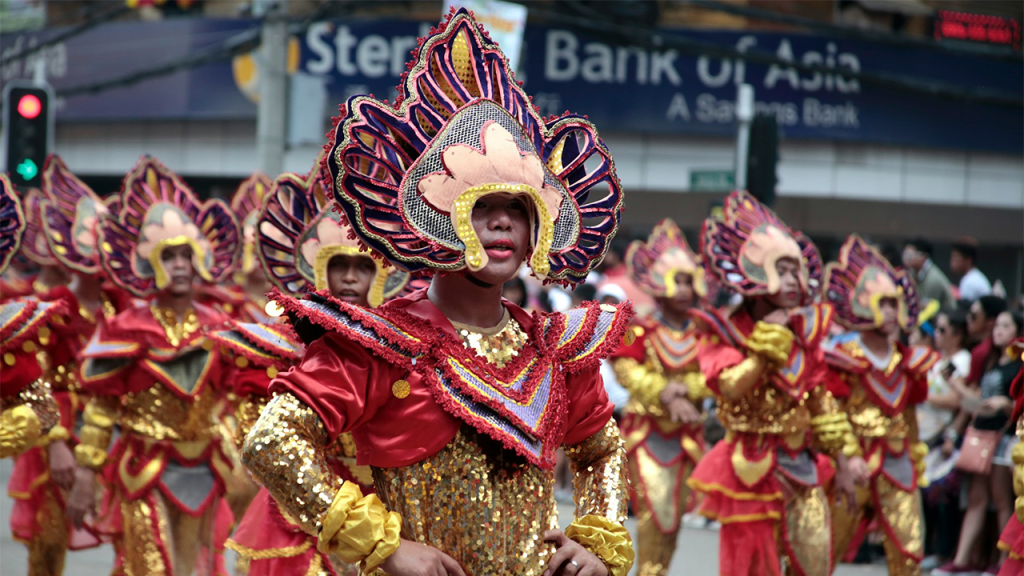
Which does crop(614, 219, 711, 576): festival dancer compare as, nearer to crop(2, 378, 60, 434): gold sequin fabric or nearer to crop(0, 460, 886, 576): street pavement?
crop(0, 460, 886, 576): street pavement

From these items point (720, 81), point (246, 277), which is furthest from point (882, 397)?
point (720, 81)

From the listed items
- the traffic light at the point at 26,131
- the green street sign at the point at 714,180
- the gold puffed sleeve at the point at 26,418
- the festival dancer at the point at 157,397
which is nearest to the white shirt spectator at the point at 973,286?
the green street sign at the point at 714,180

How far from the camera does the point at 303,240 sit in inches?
228

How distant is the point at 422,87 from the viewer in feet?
11.2

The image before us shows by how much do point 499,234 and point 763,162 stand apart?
328 inches

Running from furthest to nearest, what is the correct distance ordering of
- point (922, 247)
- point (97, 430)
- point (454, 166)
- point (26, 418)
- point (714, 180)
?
point (714, 180), point (922, 247), point (97, 430), point (26, 418), point (454, 166)

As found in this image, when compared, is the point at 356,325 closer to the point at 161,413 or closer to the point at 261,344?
the point at 261,344

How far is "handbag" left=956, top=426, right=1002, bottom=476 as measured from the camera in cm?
887

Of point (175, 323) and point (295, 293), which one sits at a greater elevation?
point (295, 293)

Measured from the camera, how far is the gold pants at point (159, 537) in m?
6.66

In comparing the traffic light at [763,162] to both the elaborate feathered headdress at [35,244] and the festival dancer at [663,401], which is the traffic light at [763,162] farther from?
the elaborate feathered headdress at [35,244]

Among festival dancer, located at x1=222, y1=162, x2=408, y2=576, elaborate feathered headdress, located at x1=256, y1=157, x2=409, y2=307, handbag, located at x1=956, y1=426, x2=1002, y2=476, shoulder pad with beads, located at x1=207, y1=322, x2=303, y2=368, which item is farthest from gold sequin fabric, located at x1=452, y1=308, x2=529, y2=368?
handbag, located at x1=956, y1=426, x2=1002, y2=476

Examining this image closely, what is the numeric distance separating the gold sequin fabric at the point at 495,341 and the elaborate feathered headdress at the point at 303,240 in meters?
2.15

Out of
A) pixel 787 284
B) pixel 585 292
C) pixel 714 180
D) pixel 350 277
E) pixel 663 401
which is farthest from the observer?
pixel 585 292
